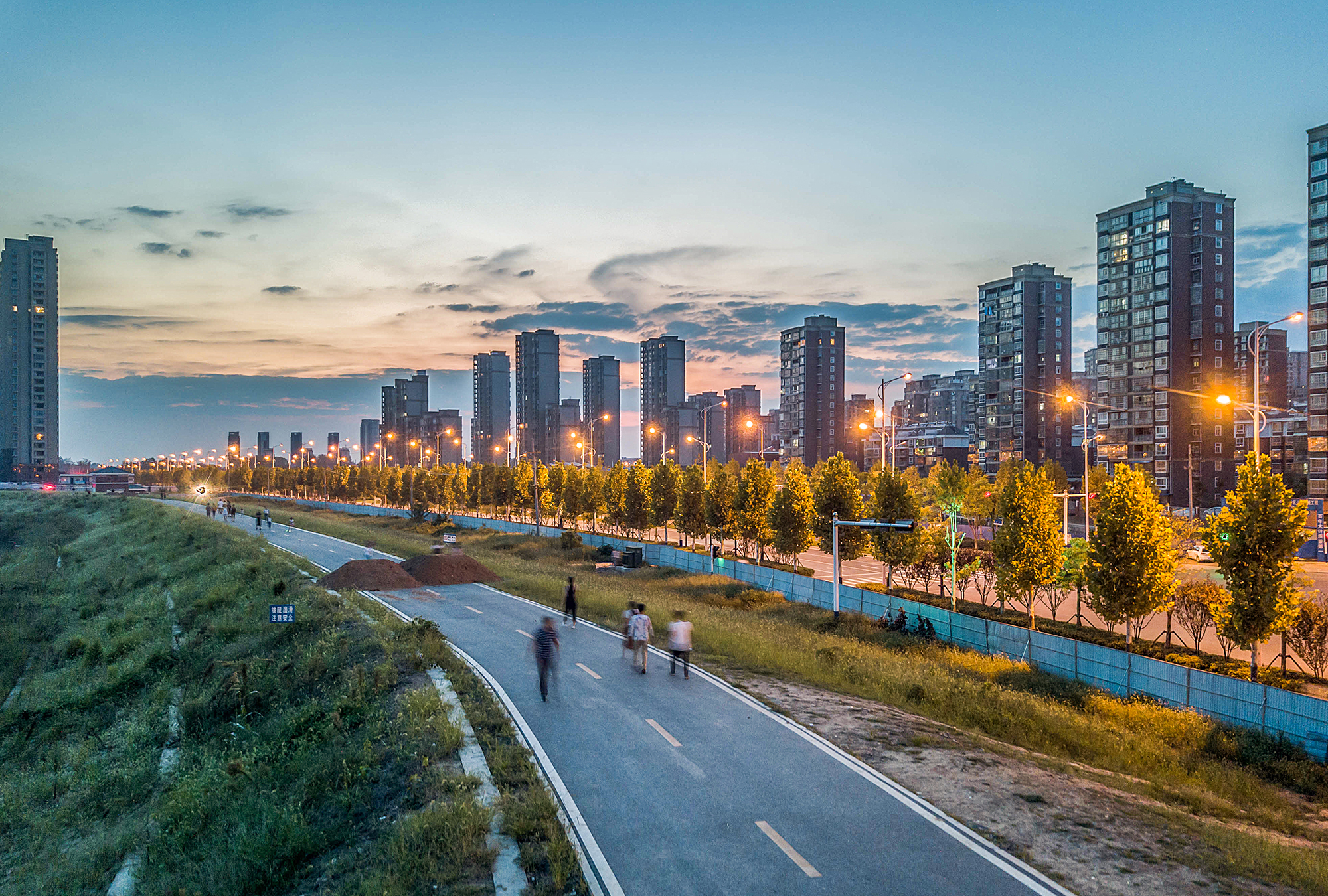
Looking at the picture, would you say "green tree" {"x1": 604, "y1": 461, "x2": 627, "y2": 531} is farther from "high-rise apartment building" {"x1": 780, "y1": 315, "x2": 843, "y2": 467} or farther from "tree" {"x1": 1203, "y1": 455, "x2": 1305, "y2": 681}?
"high-rise apartment building" {"x1": 780, "y1": 315, "x2": 843, "y2": 467}

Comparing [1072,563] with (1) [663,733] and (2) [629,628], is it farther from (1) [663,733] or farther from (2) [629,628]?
(1) [663,733]

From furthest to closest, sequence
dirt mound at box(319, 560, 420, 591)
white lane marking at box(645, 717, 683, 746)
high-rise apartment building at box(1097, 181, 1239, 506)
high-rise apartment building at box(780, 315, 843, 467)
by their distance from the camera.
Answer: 1. high-rise apartment building at box(780, 315, 843, 467)
2. high-rise apartment building at box(1097, 181, 1239, 506)
3. dirt mound at box(319, 560, 420, 591)
4. white lane marking at box(645, 717, 683, 746)

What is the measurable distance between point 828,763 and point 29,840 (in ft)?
71.0

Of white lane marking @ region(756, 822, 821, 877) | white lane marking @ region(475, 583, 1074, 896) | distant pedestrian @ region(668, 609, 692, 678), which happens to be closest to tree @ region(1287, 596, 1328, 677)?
white lane marking @ region(475, 583, 1074, 896)

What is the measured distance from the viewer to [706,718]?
1653cm

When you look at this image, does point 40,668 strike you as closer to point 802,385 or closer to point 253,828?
point 253,828

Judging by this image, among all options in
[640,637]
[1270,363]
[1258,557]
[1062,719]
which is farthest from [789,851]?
[1270,363]

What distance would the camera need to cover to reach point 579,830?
36.9 feet

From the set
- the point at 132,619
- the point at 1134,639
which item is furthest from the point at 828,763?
the point at 132,619

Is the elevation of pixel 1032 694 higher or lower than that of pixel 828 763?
lower

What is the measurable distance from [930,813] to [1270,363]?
434ft

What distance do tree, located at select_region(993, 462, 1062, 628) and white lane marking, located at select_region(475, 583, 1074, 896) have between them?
1714cm

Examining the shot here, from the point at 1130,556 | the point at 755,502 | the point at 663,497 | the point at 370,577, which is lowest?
the point at 370,577

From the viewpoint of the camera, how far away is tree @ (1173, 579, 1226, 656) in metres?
27.4
